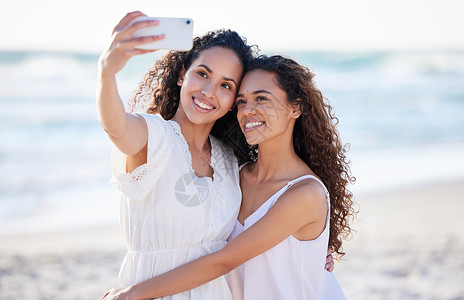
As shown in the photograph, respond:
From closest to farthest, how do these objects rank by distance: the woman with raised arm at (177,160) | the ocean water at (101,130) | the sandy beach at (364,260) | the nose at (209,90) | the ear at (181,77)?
Result: the woman with raised arm at (177,160) → the nose at (209,90) → the ear at (181,77) → the sandy beach at (364,260) → the ocean water at (101,130)

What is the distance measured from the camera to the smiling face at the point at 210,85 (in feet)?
8.86

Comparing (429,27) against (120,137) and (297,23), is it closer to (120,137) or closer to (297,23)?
(297,23)

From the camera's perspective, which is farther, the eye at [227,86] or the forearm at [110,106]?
the eye at [227,86]

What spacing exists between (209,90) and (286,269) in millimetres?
931

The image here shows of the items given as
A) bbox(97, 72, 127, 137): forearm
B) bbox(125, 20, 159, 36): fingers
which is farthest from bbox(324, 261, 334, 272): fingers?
bbox(125, 20, 159, 36): fingers

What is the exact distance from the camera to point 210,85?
271 centimetres

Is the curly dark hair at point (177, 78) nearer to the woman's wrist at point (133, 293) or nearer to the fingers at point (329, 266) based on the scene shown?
the fingers at point (329, 266)

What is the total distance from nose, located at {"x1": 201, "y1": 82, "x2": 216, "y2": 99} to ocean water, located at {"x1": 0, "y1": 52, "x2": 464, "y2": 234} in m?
1.15

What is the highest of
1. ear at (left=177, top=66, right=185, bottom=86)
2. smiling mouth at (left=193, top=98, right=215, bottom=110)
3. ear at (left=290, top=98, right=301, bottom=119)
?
ear at (left=177, top=66, right=185, bottom=86)

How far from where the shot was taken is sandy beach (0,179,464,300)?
4758 millimetres

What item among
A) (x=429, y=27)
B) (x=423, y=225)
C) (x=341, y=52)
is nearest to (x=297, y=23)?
(x=341, y=52)

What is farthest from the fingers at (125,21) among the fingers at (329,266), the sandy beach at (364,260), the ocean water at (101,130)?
the sandy beach at (364,260)

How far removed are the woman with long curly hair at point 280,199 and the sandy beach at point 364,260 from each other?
211 cm

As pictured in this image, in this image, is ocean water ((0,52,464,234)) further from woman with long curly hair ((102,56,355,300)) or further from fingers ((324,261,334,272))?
fingers ((324,261,334,272))
